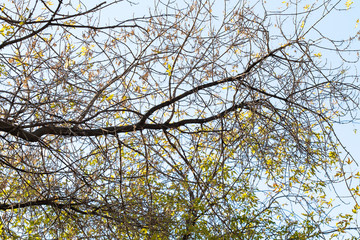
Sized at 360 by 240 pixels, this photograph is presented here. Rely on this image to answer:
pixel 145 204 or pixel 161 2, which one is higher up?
pixel 161 2

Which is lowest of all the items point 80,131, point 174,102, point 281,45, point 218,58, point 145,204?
point 145,204

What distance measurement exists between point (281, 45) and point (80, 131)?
6.87 feet

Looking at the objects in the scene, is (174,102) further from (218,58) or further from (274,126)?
(274,126)

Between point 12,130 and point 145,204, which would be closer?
point 12,130

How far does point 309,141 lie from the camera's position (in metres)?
4.29

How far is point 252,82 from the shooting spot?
13.9 ft

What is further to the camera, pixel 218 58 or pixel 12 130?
pixel 218 58

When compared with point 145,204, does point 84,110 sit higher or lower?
higher

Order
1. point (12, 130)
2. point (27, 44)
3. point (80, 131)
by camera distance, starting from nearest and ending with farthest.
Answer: point (12, 130), point (80, 131), point (27, 44)

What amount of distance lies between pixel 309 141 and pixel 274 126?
15.9 inches

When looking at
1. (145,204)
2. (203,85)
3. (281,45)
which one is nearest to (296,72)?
(281,45)

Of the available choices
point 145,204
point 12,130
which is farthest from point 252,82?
point 12,130

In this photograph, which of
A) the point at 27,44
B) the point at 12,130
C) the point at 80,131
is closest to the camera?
the point at 12,130

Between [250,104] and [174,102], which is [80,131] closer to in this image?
[174,102]
